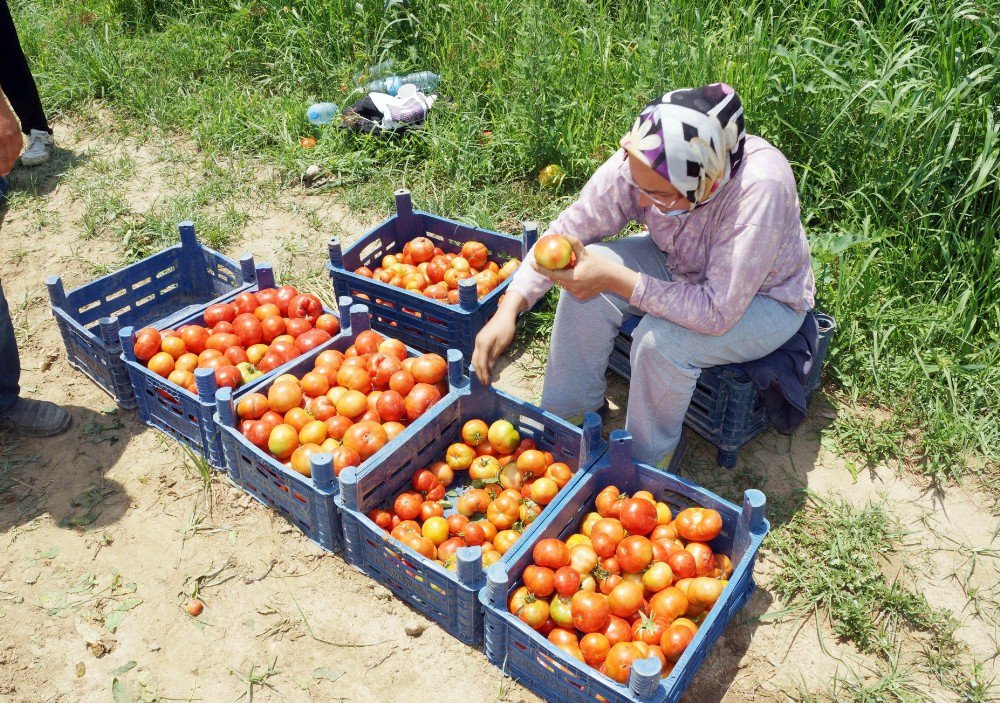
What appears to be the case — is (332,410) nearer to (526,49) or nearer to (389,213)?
(389,213)

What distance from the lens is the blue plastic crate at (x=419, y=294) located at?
3924 mm

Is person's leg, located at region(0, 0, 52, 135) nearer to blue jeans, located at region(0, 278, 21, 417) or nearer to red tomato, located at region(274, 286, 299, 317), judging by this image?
blue jeans, located at region(0, 278, 21, 417)

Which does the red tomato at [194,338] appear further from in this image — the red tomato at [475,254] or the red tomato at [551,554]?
the red tomato at [551,554]

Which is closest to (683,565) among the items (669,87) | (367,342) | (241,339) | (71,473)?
(367,342)

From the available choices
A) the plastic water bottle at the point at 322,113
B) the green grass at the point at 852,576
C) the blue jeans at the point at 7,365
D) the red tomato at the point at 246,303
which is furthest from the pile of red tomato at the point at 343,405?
the plastic water bottle at the point at 322,113

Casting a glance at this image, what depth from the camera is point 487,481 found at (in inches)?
131

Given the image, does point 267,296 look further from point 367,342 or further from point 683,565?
point 683,565

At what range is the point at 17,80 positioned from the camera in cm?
575

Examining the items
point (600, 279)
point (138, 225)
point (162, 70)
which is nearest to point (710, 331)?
point (600, 279)

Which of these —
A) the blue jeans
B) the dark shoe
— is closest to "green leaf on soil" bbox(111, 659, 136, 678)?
the dark shoe

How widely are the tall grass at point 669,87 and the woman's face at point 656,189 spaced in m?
1.46

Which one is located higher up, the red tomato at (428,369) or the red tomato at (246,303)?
the red tomato at (428,369)

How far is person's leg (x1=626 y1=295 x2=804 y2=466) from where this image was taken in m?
3.11

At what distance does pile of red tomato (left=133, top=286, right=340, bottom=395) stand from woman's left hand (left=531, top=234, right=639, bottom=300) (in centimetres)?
133
